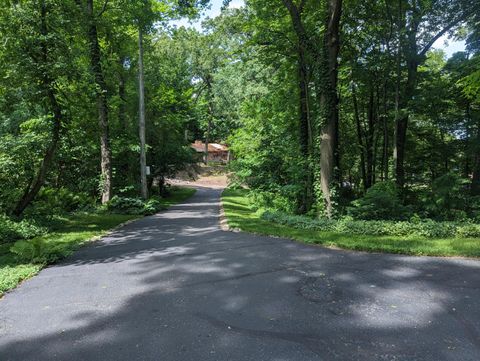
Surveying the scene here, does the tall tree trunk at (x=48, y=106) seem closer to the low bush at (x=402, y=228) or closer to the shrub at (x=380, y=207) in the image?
the low bush at (x=402, y=228)

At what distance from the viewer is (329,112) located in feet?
36.5

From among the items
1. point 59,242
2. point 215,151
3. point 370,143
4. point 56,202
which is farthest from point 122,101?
point 215,151

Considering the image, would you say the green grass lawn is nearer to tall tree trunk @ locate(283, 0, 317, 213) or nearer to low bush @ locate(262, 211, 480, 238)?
low bush @ locate(262, 211, 480, 238)

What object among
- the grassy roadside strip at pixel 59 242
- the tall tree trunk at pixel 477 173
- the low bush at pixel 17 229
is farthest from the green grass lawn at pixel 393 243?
the tall tree trunk at pixel 477 173

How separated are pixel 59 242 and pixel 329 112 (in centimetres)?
865

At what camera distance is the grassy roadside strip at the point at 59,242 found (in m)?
6.30

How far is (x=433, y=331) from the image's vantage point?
3684mm

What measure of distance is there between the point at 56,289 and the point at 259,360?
3.88 m

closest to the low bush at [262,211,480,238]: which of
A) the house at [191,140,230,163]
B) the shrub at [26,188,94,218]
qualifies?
the shrub at [26,188,94,218]

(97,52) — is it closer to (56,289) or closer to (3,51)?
(3,51)

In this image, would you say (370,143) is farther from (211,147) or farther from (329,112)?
(211,147)

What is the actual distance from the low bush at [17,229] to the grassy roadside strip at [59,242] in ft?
1.35

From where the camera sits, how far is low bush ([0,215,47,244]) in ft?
31.5

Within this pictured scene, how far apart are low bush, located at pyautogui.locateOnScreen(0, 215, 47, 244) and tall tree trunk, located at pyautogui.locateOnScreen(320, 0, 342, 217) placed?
873cm
